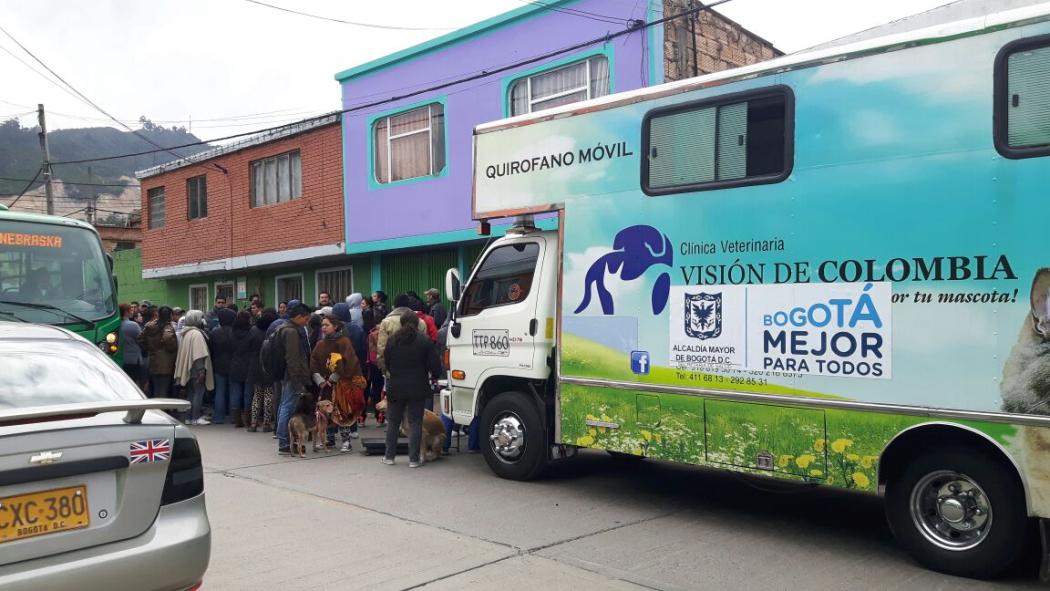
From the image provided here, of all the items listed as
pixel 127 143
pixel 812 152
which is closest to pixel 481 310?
pixel 812 152

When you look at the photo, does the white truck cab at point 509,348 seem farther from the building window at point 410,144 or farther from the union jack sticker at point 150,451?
the building window at point 410,144

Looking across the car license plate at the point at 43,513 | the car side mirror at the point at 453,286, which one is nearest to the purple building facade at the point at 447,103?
the car side mirror at the point at 453,286

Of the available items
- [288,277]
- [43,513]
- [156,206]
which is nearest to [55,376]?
[43,513]

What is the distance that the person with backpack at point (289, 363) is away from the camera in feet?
31.9

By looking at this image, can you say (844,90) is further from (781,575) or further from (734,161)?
(781,575)

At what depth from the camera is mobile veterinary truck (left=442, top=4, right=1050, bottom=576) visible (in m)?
4.93

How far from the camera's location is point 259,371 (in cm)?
1164

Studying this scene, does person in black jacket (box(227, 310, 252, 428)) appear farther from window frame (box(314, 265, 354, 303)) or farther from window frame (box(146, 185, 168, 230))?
window frame (box(146, 185, 168, 230))

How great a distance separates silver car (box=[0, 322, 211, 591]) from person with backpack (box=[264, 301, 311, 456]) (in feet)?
18.3

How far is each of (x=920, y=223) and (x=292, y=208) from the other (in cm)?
1675

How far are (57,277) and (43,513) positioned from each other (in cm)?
687

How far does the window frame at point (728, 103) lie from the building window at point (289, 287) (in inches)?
625

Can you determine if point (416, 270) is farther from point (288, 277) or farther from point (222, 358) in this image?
point (222, 358)

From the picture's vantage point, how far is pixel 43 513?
132 inches
